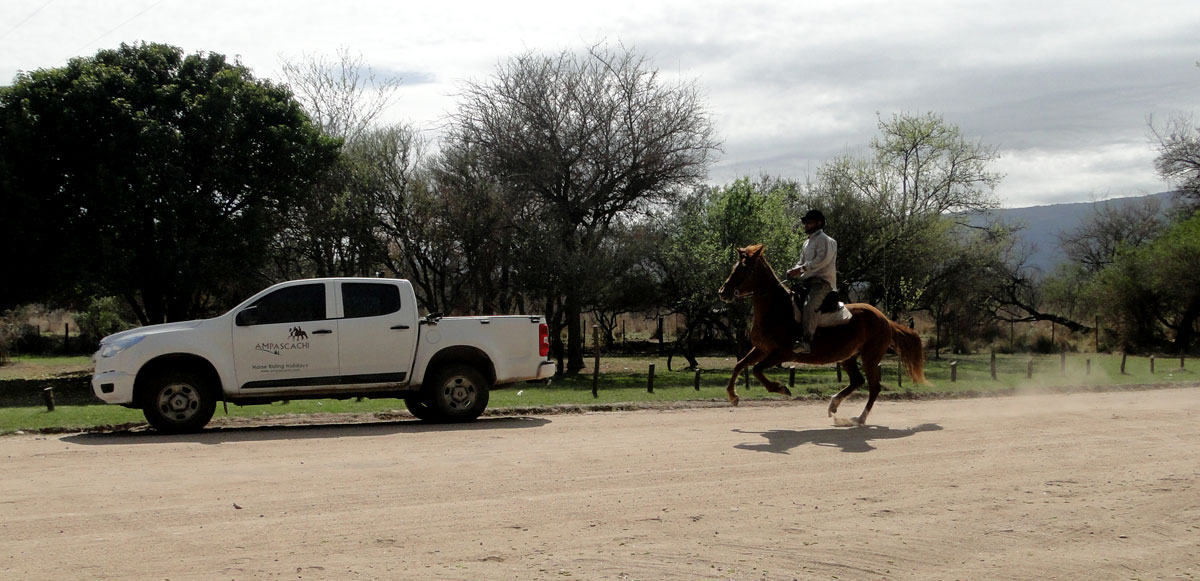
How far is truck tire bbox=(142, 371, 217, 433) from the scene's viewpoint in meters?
13.0

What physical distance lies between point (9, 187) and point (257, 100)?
24.2 feet

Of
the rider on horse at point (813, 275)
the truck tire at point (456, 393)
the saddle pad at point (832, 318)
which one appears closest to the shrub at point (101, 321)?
the truck tire at point (456, 393)

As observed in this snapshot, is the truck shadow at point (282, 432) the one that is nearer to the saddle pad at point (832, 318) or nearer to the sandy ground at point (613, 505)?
the sandy ground at point (613, 505)

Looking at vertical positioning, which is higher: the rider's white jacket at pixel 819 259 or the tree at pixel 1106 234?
the tree at pixel 1106 234

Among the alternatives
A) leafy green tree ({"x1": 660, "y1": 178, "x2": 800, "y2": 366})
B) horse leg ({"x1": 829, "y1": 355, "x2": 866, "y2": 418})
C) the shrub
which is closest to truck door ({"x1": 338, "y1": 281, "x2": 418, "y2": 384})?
horse leg ({"x1": 829, "y1": 355, "x2": 866, "y2": 418})

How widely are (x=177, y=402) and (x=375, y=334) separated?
2.79m

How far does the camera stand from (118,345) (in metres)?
13.0

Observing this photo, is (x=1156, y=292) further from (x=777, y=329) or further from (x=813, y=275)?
(x=777, y=329)

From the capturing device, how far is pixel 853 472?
979 centimetres

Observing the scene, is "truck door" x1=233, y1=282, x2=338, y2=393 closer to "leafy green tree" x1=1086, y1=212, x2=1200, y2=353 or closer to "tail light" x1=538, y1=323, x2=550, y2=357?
"tail light" x1=538, y1=323, x2=550, y2=357

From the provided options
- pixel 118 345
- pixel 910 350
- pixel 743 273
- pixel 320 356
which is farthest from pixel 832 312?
pixel 118 345

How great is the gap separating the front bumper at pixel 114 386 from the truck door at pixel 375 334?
278cm

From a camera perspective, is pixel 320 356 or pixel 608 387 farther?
pixel 608 387

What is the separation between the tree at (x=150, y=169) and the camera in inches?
1057
